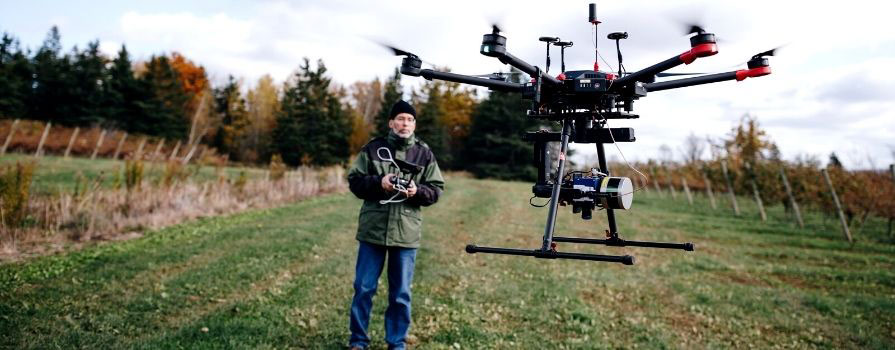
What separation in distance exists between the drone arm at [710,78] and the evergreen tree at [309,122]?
47.8 metres

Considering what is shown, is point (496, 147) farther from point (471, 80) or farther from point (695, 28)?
point (695, 28)

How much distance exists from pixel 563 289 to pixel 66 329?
22.2 feet

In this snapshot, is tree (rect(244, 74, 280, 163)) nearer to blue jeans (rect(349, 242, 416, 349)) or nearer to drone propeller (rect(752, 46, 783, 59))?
blue jeans (rect(349, 242, 416, 349))

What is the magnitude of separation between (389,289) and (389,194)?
0.94 m

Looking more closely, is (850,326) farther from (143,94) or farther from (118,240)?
(143,94)

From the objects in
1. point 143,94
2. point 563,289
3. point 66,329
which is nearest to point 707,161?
point 563,289

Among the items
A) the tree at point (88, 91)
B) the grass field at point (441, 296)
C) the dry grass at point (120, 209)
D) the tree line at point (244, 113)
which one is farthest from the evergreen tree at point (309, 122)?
the grass field at point (441, 296)

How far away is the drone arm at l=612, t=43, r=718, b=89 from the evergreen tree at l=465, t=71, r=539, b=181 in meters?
39.1

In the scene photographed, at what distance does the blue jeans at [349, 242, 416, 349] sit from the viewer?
561 centimetres

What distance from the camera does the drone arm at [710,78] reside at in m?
2.68

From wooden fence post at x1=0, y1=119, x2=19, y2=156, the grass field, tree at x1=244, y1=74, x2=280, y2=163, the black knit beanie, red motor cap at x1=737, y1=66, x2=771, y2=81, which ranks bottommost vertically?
the grass field

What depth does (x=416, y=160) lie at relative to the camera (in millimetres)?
5781

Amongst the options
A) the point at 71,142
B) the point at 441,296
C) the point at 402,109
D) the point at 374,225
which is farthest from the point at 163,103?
the point at 374,225

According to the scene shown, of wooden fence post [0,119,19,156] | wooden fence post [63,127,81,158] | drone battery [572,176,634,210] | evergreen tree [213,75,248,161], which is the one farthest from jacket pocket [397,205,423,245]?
evergreen tree [213,75,248,161]
